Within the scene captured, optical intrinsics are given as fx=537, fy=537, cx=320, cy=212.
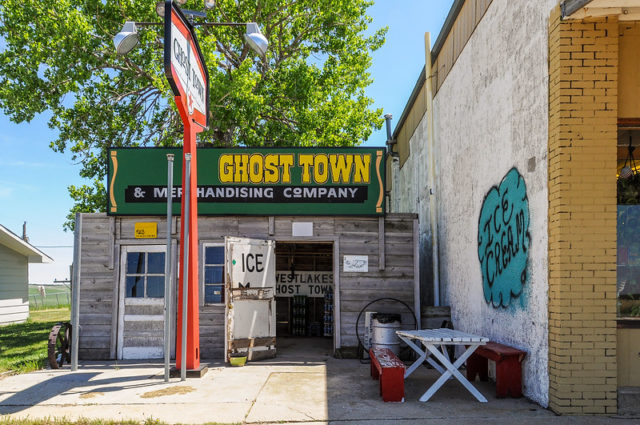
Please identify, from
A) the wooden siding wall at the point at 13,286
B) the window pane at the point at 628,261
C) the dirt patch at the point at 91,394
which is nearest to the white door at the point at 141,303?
the dirt patch at the point at 91,394

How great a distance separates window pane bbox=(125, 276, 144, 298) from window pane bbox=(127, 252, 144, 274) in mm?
137

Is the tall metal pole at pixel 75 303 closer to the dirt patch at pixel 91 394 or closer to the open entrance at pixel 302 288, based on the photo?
the dirt patch at pixel 91 394

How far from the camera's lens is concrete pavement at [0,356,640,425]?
5.90 meters

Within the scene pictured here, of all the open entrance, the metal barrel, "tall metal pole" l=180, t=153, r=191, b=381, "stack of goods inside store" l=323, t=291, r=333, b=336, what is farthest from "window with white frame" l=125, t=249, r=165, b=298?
"stack of goods inside store" l=323, t=291, r=333, b=336

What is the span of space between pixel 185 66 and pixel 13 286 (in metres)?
18.6

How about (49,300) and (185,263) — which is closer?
(185,263)

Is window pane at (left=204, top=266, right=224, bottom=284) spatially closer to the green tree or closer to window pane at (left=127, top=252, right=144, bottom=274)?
window pane at (left=127, top=252, right=144, bottom=274)

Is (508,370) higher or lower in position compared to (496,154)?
lower

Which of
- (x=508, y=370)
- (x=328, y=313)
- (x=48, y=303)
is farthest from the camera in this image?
(x=48, y=303)

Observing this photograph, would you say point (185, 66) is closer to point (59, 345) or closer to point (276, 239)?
point (276, 239)

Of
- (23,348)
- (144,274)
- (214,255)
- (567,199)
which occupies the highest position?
(567,199)

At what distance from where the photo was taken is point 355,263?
10.5m

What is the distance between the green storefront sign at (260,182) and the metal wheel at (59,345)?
238 centimetres

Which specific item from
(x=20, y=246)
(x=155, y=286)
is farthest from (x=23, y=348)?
(x=20, y=246)
